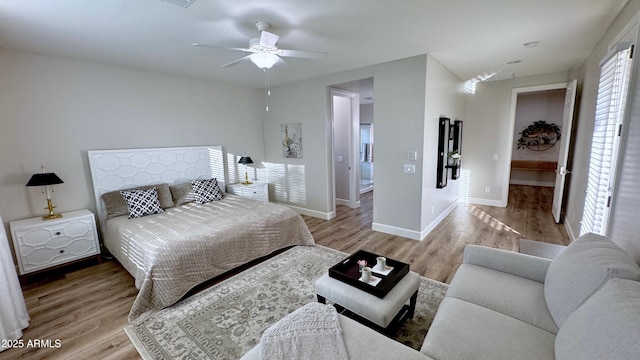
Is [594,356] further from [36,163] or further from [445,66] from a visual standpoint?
[36,163]

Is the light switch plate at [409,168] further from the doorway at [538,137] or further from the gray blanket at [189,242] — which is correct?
the doorway at [538,137]

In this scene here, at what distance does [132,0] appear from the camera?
1993 millimetres

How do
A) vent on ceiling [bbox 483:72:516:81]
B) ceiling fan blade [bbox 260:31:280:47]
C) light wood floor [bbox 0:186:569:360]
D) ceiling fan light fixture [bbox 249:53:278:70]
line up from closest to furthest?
light wood floor [bbox 0:186:569:360]
ceiling fan blade [bbox 260:31:280:47]
ceiling fan light fixture [bbox 249:53:278:70]
vent on ceiling [bbox 483:72:516:81]

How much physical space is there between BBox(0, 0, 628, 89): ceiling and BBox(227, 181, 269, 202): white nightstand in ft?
6.81

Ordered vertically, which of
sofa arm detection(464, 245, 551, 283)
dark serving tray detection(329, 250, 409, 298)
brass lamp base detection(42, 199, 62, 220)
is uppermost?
brass lamp base detection(42, 199, 62, 220)

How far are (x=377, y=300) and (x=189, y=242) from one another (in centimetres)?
187

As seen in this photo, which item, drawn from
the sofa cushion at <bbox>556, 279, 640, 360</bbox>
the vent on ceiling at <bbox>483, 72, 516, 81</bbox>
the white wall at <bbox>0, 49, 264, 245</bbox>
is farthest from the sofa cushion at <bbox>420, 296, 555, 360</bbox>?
the vent on ceiling at <bbox>483, 72, 516, 81</bbox>

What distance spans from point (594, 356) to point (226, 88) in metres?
5.34

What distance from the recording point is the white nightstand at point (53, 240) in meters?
2.83

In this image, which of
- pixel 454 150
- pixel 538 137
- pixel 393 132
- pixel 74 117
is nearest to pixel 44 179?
pixel 74 117

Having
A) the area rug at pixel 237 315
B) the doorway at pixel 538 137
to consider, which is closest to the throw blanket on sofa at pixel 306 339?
the area rug at pixel 237 315

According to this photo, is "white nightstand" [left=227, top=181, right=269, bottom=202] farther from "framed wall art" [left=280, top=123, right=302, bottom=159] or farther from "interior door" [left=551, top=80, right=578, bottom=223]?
"interior door" [left=551, top=80, right=578, bottom=223]

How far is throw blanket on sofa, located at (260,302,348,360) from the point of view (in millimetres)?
1286

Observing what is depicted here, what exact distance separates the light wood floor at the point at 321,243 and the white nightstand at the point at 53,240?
0.72 ft
